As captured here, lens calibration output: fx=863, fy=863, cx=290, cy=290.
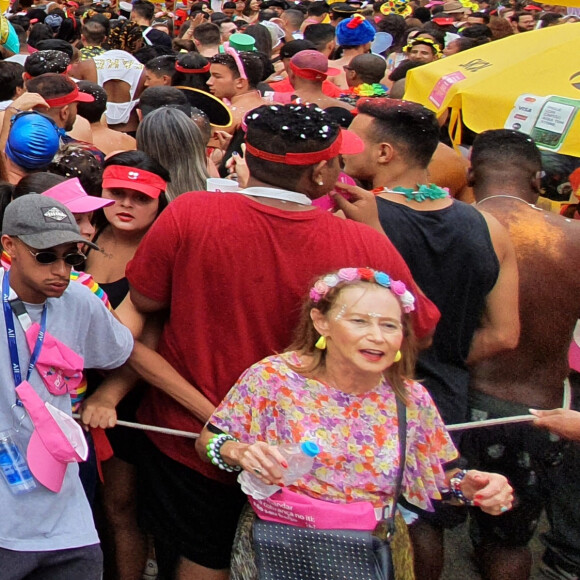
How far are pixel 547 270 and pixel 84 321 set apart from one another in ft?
5.96

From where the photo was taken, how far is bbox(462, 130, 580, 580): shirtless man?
338 cm

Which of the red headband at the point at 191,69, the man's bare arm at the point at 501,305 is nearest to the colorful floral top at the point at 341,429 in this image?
the man's bare arm at the point at 501,305

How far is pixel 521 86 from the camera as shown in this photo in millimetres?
4566

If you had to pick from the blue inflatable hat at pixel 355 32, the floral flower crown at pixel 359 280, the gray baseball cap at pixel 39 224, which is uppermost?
the gray baseball cap at pixel 39 224

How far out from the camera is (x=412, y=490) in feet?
8.32

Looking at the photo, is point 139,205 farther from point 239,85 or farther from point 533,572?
point 239,85

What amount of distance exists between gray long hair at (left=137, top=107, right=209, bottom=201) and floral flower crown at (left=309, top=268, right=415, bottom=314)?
1383 millimetres

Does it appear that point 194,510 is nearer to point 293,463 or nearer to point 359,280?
point 293,463

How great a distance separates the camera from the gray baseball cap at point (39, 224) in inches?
93.7

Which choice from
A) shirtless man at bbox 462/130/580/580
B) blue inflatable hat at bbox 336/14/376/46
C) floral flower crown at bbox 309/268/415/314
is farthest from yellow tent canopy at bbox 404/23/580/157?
blue inflatable hat at bbox 336/14/376/46

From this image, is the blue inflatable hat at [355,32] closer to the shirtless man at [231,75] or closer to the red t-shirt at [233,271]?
the shirtless man at [231,75]

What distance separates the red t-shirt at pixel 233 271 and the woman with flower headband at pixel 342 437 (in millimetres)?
130

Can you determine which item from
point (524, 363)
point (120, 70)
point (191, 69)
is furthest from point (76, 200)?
point (191, 69)

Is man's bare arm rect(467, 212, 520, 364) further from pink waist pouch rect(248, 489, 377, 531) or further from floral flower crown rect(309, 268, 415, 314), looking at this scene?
pink waist pouch rect(248, 489, 377, 531)
